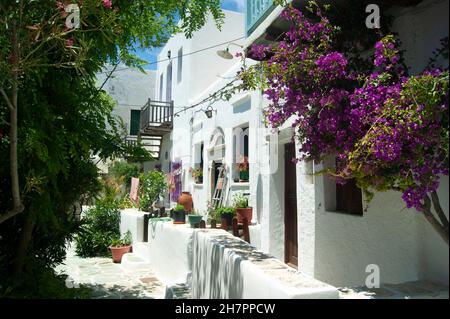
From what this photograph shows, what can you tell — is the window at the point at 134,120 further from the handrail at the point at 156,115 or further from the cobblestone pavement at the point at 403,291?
the cobblestone pavement at the point at 403,291

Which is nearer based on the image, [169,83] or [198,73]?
[198,73]

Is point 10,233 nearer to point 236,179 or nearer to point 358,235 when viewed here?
point 358,235

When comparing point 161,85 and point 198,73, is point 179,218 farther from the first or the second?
point 161,85

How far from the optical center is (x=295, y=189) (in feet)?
21.5

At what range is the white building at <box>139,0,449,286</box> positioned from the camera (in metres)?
3.60

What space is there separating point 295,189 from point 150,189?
24.2ft

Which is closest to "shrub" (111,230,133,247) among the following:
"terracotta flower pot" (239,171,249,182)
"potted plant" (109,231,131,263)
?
"potted plant" (109,231,131,263)

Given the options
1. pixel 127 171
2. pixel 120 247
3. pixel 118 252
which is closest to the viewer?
pixel 118 252

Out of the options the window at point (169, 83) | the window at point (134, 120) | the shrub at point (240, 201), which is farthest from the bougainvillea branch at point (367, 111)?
the window at point (134, 120)

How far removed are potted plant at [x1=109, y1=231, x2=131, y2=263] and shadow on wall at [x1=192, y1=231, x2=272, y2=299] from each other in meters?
5.62

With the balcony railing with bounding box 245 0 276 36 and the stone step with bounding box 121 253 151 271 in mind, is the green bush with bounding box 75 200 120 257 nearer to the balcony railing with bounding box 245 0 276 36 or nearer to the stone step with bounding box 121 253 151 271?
the stone step with bounding box 121 253 151 271

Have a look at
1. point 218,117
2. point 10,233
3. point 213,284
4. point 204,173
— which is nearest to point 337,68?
point 213,284

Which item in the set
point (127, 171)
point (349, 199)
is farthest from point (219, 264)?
point (127, 171)

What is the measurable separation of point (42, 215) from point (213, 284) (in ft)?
6.85
